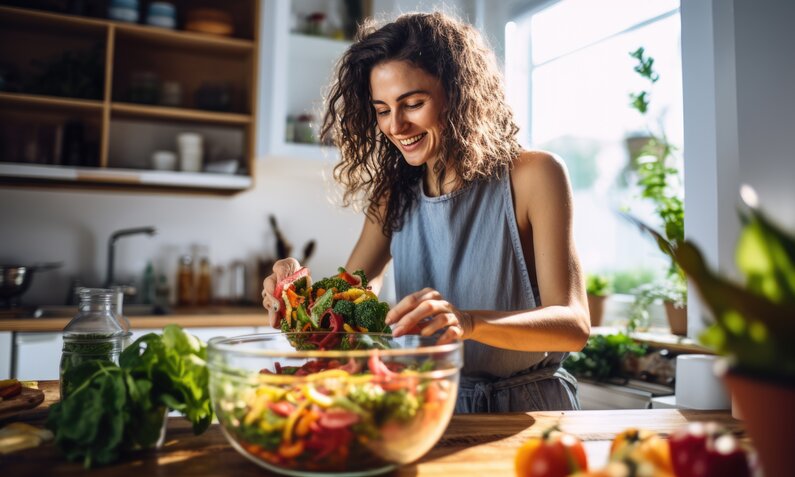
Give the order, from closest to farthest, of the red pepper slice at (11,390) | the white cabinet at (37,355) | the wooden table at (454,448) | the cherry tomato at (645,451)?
1. the cherry tomato at (645,451)
2. the wooden table at (454,448)
3. the red pepper slice at (11,390)
4. the white cabinet at (37,355)

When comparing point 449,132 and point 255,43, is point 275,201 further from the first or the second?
point 449,132

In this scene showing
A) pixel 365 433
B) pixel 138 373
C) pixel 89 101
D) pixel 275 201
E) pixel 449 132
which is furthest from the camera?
pixel 275 201

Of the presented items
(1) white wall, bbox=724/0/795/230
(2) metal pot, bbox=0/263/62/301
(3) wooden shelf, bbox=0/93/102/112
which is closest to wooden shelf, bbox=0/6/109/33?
(3) wooden shelf, bbox=0/93/102/112

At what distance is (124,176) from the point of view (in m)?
2.75

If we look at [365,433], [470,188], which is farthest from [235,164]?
[365,433]

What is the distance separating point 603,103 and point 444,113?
1557mm

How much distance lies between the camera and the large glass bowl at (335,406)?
0.70 m

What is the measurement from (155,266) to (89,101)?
0.85 meters

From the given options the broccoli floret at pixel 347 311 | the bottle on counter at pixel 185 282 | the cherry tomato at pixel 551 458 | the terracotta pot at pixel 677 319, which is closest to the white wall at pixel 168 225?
the bottle on counter at pixel 185 282

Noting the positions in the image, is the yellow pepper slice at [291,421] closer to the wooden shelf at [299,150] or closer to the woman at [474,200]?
the woman at [474,200]

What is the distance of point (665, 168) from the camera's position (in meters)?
2.31

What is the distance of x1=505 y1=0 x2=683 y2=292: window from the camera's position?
2.49m

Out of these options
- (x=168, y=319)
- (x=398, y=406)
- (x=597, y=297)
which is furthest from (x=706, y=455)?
(x=168, y=319)

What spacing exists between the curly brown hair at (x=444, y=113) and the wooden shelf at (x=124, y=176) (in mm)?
1260
